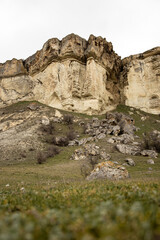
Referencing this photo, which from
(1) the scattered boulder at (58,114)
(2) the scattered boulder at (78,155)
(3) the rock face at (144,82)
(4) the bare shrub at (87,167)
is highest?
(3) the rock face at (144,82)

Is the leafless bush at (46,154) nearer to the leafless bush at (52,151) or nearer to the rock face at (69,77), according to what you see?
the leafless bush at (52,151)

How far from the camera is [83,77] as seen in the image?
157 ft

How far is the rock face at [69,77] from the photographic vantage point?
149ft

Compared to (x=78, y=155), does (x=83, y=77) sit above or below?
above

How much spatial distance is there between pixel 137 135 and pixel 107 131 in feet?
20.5

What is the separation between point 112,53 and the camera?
176 ft

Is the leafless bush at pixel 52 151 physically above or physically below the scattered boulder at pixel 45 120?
below

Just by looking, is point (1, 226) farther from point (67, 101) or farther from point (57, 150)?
point (67, 101)

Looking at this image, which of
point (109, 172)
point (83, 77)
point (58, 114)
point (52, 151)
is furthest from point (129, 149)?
point (83, 77)

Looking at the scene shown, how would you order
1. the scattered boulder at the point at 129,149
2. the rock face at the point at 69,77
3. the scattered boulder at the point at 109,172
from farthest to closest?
the rock face at the point at 69,77
the scattered boulder at the point at 129,149
the scattered boulder at the point at 109,172

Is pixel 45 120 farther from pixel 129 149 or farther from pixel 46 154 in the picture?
pixel 129 149

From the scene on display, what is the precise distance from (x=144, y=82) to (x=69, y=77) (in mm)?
22614

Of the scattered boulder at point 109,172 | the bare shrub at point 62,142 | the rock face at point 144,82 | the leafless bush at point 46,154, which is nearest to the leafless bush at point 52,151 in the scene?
the leafless bush at point 46,154

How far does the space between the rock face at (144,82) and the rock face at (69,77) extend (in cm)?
600
